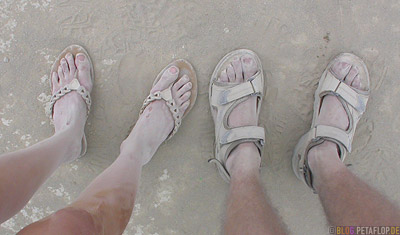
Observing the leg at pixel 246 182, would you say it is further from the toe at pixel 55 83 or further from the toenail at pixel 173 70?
the toe at pixel 55 83

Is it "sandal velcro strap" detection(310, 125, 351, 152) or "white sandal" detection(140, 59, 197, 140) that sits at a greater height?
"white sandal" detection(140, 59, 197, 140)

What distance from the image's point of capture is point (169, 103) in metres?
1.42

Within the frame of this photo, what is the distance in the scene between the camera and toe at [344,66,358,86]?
1.38 meters

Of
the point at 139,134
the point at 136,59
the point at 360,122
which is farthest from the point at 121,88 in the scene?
the point at 360,122

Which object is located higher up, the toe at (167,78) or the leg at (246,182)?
the toe at (167,78)

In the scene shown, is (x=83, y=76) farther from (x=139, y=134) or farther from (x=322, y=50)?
(x=322, y=50)

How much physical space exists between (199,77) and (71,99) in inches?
23.3

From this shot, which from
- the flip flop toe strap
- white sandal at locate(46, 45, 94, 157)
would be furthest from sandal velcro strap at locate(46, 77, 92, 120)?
the flip flop toe strap

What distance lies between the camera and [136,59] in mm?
1433

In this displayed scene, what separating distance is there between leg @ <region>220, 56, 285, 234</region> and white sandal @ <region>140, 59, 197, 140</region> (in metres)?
0.14

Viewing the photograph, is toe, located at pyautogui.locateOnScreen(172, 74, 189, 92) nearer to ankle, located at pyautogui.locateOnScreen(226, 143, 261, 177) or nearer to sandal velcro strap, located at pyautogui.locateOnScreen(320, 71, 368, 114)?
ankle, located at pyautogui.locateOnScreen(226, 143, 261, 177)

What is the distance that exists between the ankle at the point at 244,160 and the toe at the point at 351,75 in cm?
53

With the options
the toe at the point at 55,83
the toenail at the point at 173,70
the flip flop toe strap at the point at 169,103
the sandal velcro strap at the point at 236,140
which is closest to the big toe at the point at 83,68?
the toe at the point at 55,83

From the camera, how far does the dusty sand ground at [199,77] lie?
4.58ft
